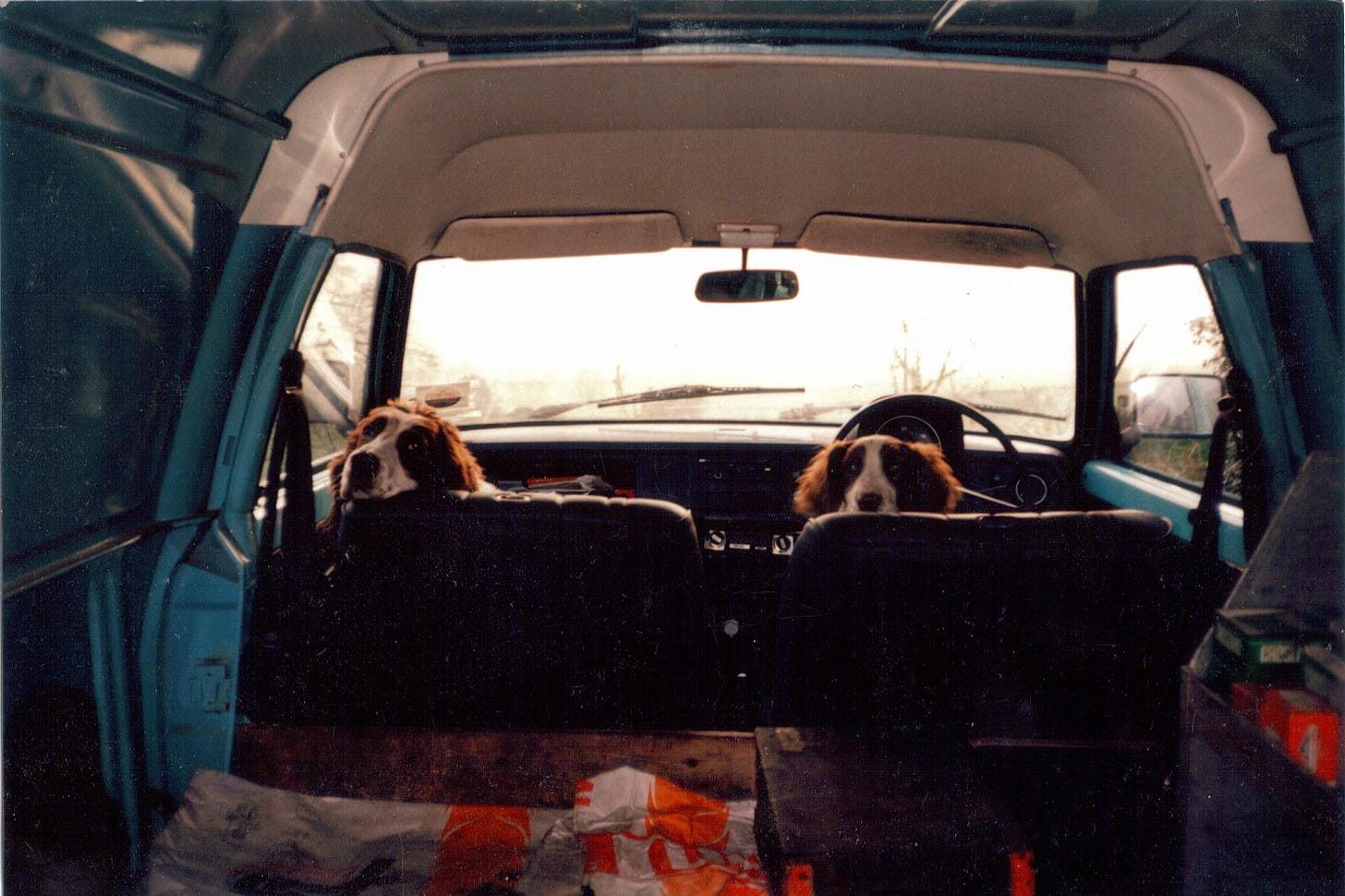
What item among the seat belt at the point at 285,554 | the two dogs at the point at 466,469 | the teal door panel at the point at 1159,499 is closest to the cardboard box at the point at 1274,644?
the teal door panel at the point at 1159,499

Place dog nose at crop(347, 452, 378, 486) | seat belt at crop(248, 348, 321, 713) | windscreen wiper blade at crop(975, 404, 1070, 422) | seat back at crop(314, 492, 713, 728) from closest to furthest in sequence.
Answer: seat back at crop(314, 492, 713, 728), seat belt at crop(248, 348, 321, 713), dog nose at crop(347, 452, 378, 486), windscreen wiper blade at crop(975, 404, 1070, 422)

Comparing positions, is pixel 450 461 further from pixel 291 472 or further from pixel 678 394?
pixel 678 394

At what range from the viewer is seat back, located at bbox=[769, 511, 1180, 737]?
71.6 inches

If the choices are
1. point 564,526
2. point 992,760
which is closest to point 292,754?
point 564,526

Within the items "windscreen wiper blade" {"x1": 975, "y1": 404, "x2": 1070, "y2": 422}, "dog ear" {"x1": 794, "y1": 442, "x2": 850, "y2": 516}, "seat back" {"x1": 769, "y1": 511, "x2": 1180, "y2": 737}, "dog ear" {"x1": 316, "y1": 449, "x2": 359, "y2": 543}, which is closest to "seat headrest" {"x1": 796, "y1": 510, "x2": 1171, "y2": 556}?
"seat back" {"x1": 769, "y1": 511, "x2": 1180, "y2": 737}

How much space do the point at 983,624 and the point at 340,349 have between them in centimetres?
255

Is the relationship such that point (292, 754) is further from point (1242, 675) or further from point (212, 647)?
point (1242, 675)

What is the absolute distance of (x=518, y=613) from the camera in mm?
1969

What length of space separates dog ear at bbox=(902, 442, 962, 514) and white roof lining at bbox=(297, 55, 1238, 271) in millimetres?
962

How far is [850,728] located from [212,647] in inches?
60.3

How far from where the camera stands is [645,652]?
199 cm

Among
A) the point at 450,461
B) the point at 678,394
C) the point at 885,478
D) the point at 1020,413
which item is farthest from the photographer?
the point at 1020,413

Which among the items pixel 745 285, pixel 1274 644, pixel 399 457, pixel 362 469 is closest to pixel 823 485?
pixel 745 285

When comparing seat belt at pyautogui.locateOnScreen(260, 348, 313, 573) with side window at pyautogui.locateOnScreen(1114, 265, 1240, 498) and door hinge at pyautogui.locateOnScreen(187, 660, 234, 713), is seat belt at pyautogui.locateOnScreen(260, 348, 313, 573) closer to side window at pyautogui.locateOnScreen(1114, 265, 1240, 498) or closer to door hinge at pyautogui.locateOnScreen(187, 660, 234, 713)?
door hinge at pyautogui.locateOnScreen(187, 660, 234, 713)
